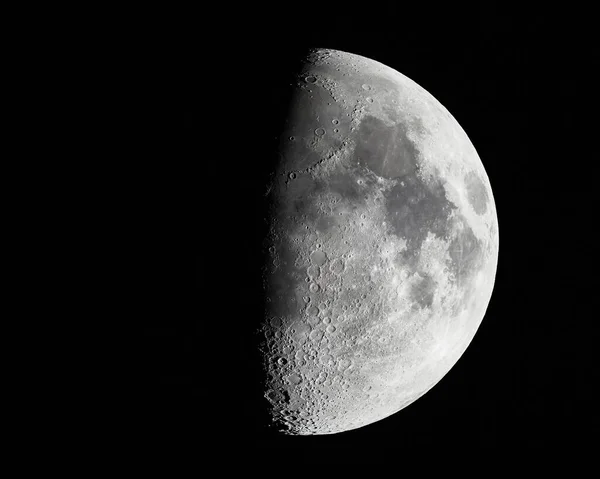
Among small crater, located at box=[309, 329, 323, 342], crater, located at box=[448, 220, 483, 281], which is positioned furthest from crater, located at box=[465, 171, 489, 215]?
small crater, located at box=[309, 329, 323, 342]

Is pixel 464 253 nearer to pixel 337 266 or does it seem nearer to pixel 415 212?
pixel 415 212

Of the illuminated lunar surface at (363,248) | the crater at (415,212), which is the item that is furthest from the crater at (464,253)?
the crater at (415,212)

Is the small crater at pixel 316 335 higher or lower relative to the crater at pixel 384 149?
lower

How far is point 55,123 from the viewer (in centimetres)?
418

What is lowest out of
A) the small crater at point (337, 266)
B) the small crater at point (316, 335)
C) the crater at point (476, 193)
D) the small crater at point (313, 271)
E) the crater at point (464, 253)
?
the small crater at point (316, 335)

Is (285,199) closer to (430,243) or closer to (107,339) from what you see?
(430,243)

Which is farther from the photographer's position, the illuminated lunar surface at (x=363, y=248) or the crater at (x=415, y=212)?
the crater at (x=415, y=212)

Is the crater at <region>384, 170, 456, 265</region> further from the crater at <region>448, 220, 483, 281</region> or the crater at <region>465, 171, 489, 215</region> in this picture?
the crater at <region>465, 171, 489, 215</region>

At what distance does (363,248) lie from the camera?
13.6 feet

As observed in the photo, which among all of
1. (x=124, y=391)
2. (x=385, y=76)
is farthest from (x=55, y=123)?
(x=385, y=76)

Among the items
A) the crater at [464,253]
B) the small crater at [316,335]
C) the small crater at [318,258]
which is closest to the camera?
the small crater at [318,258]

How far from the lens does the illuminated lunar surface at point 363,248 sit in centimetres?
411

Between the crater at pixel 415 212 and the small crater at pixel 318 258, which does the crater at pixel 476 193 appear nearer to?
the crater at pixel 415 212

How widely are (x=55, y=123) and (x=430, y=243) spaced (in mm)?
2441
